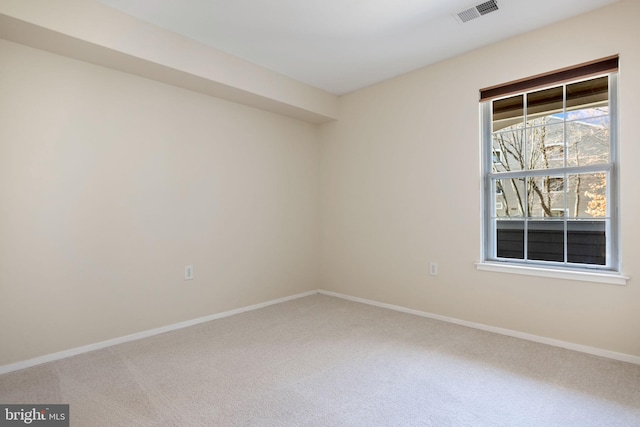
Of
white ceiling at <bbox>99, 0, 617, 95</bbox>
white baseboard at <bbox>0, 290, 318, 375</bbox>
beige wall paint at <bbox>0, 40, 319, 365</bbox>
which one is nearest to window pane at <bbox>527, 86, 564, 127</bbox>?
white ceiling at <bbox>99, 0, 617, 95</bbox>

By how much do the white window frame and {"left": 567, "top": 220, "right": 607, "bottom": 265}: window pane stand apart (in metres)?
0.03

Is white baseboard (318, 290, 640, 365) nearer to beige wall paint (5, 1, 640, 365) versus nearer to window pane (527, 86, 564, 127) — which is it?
beige wall paint (5, 1, 640, 365)

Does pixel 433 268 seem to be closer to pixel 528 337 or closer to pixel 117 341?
pixel 528 337

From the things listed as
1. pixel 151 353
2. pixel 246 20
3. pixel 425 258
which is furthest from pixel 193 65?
pixel 425 258

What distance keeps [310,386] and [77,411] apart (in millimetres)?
1300

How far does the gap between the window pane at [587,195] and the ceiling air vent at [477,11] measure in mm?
1474

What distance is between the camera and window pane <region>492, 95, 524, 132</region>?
3100mm

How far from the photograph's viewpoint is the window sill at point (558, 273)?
8.25 feet

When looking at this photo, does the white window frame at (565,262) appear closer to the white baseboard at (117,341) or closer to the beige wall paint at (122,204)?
the beige wall paint at (122,204)

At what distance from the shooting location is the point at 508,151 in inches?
125

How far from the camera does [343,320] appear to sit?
348 cm

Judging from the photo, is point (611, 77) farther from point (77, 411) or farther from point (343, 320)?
point (77, 411)

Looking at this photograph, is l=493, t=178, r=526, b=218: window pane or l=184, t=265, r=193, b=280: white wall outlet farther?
l=184, t=265, r=193, b=280: white wall outlet

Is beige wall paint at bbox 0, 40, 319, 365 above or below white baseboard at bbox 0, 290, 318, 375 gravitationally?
above
